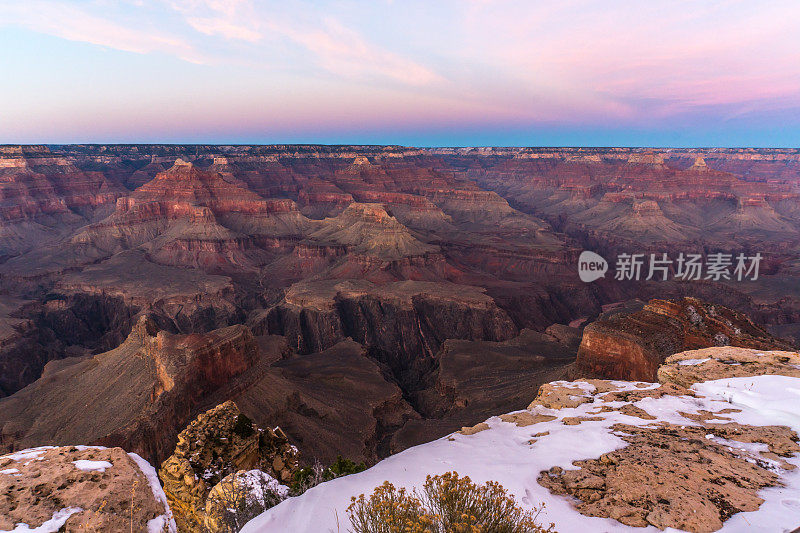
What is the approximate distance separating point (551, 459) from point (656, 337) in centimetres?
2880

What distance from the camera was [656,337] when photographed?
3316cm

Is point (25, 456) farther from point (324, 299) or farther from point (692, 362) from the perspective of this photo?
point (324, 299)

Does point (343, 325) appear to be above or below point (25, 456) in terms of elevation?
below

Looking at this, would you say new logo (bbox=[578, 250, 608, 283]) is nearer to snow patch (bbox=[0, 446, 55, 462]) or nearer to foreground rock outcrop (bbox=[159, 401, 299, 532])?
foreground rock outcrop (bbox=[159, 401, 299, 532])

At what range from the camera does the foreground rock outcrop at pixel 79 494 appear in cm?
715

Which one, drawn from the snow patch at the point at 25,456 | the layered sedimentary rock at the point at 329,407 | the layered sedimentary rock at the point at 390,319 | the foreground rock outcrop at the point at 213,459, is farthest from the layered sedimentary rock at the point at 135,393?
the layered sedimentary rock at the point at 390,319

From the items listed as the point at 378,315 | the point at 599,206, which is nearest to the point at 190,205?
the point at 378,315

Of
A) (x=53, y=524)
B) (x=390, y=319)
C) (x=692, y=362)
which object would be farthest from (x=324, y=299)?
(x=53, y=524)

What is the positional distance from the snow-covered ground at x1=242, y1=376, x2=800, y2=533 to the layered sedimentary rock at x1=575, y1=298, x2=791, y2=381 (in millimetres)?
16782

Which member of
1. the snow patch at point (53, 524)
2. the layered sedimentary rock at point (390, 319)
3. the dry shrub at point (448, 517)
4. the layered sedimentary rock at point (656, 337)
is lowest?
the layered sedimentary rock at point (390, 319)

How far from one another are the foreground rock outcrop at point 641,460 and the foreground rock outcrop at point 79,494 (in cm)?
274

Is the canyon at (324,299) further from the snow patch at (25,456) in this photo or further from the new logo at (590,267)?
the snow patch at (25,456)

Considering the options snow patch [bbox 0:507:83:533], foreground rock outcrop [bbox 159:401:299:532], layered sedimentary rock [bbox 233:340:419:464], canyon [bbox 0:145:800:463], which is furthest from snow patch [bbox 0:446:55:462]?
layered sedimentary rock [bbox 233:340:419:464]

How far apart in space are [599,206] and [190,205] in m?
185
